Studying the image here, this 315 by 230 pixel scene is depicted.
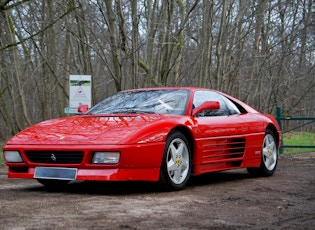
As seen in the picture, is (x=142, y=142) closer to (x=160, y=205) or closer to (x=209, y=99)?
(x=160, y=205)

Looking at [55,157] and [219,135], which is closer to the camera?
[55,157]

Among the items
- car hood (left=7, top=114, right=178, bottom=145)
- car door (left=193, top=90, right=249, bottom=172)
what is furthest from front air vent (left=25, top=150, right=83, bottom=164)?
car door (left=193, top=90, right=249, bottom=172)

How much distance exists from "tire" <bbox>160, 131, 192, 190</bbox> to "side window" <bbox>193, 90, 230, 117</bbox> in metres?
0.65

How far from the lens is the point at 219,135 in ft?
23.4

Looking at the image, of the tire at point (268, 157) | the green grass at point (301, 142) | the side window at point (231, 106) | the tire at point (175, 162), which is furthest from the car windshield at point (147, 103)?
the green grass at point (301, 142)

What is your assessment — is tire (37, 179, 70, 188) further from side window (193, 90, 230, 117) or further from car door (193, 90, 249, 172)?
side window (193, 90, 230, 117)

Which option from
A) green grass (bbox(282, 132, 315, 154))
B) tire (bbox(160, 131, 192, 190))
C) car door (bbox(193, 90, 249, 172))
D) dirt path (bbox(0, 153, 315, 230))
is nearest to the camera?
dirt path (bbox(0, 153, 315, 230))

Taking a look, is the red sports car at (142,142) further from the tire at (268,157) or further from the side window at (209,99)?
the tire at (268,157)

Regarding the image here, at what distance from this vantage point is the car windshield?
6.88 metres

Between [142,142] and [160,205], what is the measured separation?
3.15ft

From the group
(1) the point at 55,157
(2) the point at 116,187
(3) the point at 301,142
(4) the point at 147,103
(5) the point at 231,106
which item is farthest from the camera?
(3) the point at 301,142

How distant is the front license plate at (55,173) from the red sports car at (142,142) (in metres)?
0.01


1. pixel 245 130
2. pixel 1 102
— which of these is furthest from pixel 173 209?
pixel 1 102

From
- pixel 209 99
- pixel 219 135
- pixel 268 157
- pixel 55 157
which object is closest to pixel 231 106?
pixel 209 99
